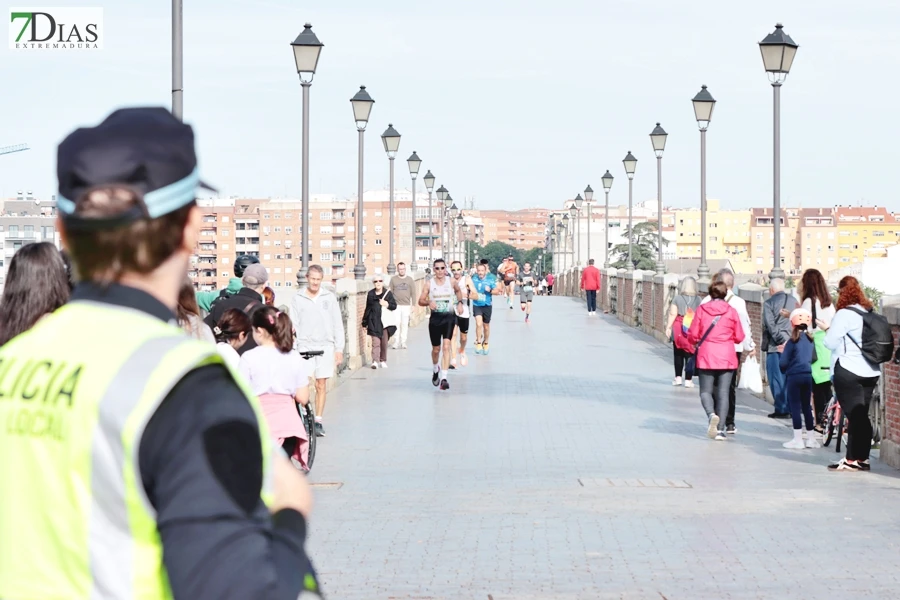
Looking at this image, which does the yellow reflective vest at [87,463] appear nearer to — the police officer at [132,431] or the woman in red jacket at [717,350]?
the police officer at [132,431]

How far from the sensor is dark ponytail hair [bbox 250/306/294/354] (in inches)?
399

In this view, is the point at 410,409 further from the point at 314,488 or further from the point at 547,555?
the point at 547,555

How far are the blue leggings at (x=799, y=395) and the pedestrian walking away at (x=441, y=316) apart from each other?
702cm

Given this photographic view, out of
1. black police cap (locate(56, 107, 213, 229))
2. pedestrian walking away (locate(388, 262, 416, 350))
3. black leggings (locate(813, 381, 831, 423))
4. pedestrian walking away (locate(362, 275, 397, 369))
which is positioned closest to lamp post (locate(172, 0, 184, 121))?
black leggings (locate(813, 381, 831, 423))

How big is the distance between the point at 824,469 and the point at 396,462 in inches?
152

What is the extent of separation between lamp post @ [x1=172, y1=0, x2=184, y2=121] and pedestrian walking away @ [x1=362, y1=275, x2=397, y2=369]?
1179 cm

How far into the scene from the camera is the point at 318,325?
15742 mm

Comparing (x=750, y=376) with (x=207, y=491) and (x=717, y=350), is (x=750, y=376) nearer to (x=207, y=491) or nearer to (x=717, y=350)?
(x=717, y=350)

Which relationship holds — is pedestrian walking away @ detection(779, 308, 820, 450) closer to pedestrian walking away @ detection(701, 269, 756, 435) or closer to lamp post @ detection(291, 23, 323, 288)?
pedestrian walking away @ detection(701, 269, 756, 435)

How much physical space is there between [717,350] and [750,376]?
3310mm

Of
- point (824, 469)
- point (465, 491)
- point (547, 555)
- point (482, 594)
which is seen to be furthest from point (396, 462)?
point (482, 594)

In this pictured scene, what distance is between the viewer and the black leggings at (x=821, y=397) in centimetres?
1568

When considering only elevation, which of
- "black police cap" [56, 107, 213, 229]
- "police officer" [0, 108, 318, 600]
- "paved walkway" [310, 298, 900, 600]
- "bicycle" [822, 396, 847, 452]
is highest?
"black police cap" [56, 107, 213, 229]

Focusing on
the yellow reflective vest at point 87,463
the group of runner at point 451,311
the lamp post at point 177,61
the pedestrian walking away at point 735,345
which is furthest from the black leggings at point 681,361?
the yellow reflective vest at point 87,463
